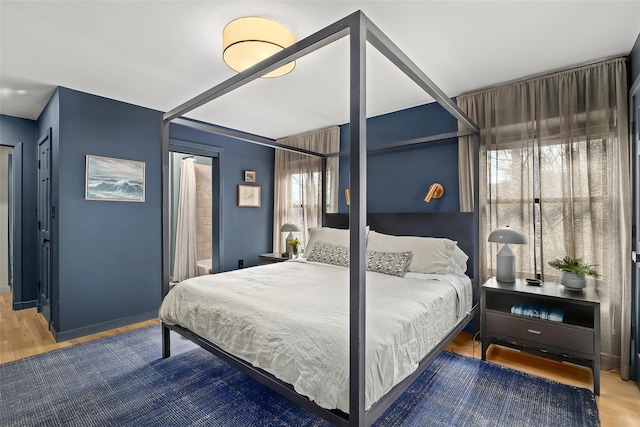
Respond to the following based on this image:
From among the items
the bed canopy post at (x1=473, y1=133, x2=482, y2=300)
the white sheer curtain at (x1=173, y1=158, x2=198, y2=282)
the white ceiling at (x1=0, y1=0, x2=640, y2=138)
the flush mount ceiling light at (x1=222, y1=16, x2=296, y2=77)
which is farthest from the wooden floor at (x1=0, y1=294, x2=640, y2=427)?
the flush mount ceiling light at (x1=222, y1=16, x2=296, y2=77)

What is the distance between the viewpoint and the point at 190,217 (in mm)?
5754

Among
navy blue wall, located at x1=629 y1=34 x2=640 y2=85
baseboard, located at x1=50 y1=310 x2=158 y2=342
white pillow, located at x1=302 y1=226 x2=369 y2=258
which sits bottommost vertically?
baseboard, located at x1=50 y1=310 x2=158 y2=342

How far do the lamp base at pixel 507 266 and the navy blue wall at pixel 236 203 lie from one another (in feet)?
11.7

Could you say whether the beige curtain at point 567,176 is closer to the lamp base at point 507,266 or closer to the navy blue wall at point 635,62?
the navy blue wall at point 635,62

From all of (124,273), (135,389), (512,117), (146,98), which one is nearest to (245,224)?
(124,273)

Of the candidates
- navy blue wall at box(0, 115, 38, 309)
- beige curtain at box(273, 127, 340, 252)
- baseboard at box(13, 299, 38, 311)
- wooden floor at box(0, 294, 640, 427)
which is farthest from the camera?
beige curtain at box(273, 127, 340, 252)

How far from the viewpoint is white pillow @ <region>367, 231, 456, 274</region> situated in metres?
2.94

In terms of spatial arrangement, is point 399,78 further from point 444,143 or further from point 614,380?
point 614,380

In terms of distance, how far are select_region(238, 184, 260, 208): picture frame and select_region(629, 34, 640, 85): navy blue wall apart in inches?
176

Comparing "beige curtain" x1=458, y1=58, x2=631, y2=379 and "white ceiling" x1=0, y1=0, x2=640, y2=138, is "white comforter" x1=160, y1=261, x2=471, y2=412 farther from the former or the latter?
"white ceiling" x1=0, y1=0, x2=640, y2=138

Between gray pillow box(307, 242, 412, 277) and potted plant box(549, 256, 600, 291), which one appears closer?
potted plant box(549, 256, 600, 291)

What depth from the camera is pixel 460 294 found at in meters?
2.64

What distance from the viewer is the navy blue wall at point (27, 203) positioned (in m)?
3.99

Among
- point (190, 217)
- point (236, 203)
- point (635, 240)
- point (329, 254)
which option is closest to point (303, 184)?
point (236, 203)
